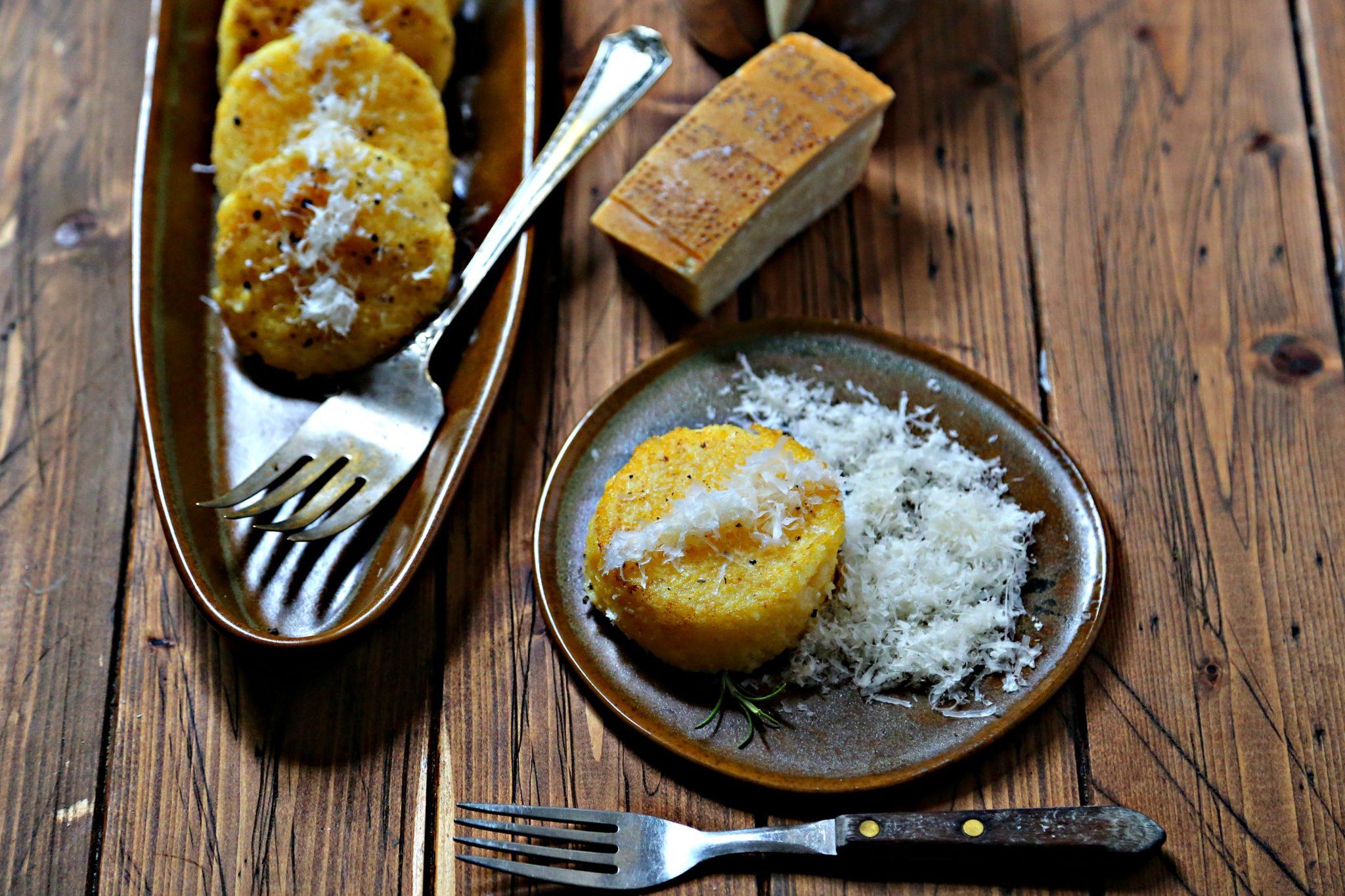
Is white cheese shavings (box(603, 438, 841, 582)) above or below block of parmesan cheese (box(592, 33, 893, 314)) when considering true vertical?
below

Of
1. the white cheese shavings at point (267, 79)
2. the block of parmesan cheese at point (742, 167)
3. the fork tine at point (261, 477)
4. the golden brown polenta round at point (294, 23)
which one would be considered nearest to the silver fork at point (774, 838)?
the fork tine at point (261, 477)

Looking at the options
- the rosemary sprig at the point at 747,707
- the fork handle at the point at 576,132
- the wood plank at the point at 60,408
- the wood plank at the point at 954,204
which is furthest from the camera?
the wood plank at the point at 954,204

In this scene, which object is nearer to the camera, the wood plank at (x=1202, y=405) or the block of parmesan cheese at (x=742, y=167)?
the wood plank at (x=1202, y=405)

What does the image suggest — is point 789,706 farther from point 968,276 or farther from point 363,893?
point 968,276

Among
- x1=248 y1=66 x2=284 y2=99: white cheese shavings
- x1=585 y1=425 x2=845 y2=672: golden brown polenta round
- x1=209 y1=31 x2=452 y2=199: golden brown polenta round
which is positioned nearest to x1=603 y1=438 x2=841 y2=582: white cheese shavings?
x1=585 y1=425 x2=845 y2=672: golden brown polenta round

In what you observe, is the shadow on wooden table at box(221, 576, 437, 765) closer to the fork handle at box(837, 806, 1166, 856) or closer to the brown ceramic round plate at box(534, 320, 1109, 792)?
the brown ceramic round plate at box(534, 320, 1109, 792)

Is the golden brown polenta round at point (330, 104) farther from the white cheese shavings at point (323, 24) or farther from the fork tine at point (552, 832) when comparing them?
the fork tine at point (552, 832)

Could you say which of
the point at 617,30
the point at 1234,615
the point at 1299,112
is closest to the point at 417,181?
the point at 617,30
